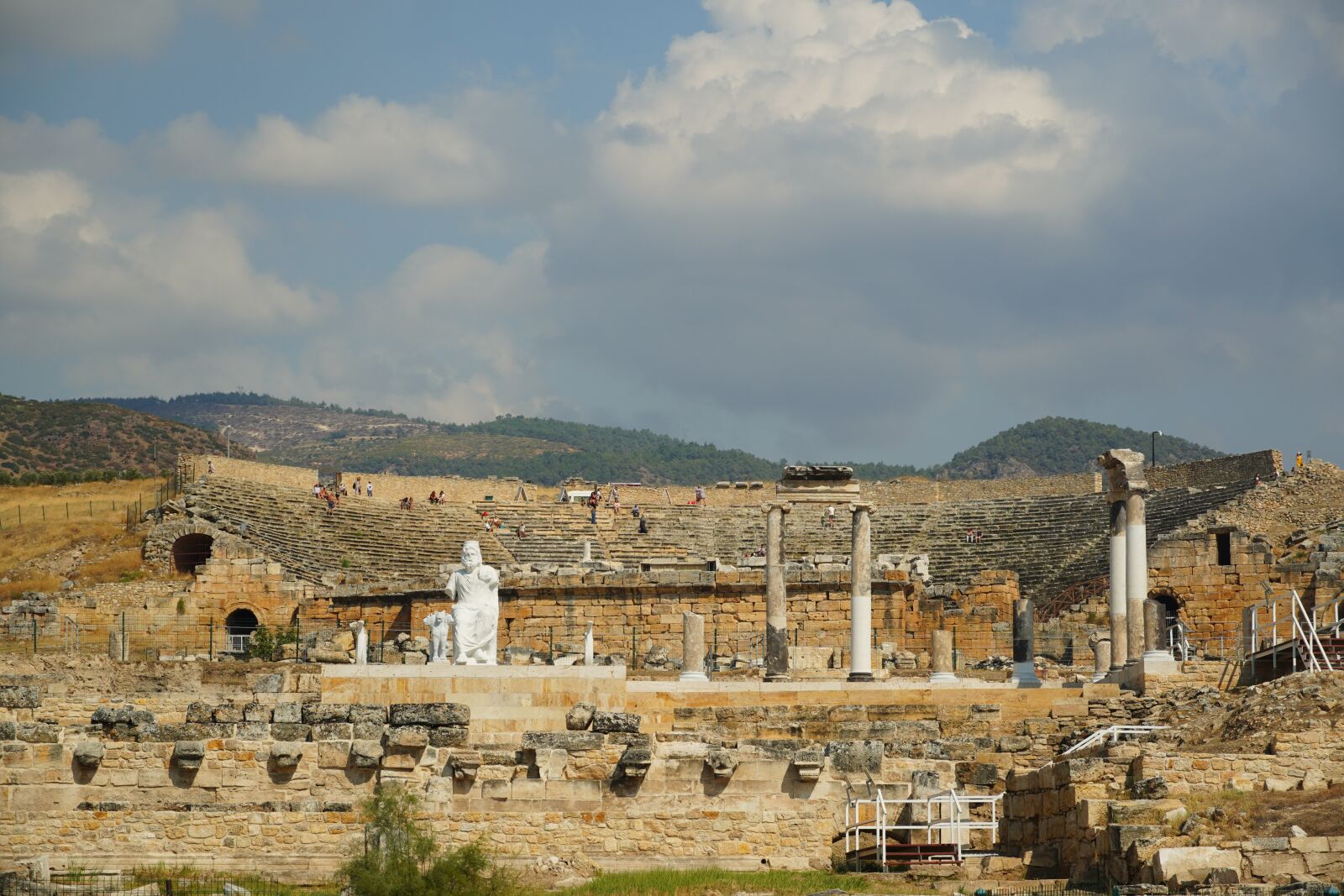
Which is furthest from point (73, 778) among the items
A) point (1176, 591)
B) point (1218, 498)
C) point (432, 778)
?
point (1218, 498)

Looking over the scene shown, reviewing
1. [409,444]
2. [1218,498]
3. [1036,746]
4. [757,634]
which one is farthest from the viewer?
[409,444]

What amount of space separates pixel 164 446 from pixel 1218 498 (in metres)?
64.2

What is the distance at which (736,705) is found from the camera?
1245 inches

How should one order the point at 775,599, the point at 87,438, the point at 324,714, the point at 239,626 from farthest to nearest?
1. the point at 87,438
2. the point at 239,626
3. the point at 775,599
4. the point at 324,714

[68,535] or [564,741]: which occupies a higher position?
[68,535]

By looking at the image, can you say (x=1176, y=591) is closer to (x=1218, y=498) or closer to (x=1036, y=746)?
(x=1218, y=498)

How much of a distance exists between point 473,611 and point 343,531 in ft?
89.5

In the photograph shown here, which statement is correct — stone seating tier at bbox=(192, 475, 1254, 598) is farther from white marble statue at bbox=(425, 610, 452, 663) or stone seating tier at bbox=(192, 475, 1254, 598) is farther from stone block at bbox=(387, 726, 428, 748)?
stone block at bbox=(387, 726, 428, 748)

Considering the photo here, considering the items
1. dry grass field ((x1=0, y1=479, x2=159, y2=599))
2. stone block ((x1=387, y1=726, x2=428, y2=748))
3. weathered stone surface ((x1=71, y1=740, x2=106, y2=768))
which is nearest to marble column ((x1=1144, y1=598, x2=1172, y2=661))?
stone block ((x1=387, y1=726, x2=428, y2=748))

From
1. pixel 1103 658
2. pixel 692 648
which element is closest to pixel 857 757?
pixel 692 648

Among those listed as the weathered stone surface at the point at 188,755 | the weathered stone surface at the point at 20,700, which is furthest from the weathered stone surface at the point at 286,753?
the weathered stone surface at the point at 20,700

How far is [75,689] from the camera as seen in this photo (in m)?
33.0

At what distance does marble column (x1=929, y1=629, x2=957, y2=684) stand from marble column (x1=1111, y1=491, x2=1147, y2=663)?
9.67 feet

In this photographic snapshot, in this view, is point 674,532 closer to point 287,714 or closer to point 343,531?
point 343,531
